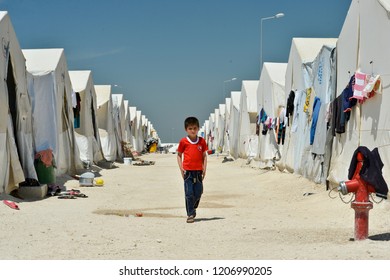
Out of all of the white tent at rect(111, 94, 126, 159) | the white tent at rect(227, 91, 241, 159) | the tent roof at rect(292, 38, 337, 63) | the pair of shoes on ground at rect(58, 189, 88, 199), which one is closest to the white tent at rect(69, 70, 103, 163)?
the white tent at rect(111, 94, 126, 159)

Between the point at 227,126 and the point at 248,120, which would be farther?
the point at 227,126

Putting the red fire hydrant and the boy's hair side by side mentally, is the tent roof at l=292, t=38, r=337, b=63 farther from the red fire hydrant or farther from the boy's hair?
the red fire hydrant

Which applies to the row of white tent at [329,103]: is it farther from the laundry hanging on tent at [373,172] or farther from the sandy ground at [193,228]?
the laundry hanging on tent at [373,172]

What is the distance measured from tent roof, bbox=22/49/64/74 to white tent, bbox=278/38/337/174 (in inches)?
278

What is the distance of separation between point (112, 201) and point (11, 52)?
12.6 feet

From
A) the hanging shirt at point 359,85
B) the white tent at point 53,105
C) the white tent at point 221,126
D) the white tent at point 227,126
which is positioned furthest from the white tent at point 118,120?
the hanging shirt at point 359,85

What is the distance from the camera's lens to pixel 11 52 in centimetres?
1223

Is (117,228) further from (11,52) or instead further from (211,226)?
(11,52)

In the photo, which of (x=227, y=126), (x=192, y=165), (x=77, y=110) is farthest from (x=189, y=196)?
(x=227, y=126)

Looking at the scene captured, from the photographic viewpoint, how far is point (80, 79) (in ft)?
79.1

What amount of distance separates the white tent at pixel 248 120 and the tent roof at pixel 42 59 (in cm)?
Result: 1204

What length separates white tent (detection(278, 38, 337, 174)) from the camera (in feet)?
50.0

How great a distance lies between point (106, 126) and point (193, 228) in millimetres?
21398

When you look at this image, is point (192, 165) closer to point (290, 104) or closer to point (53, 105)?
point (53, 105)
